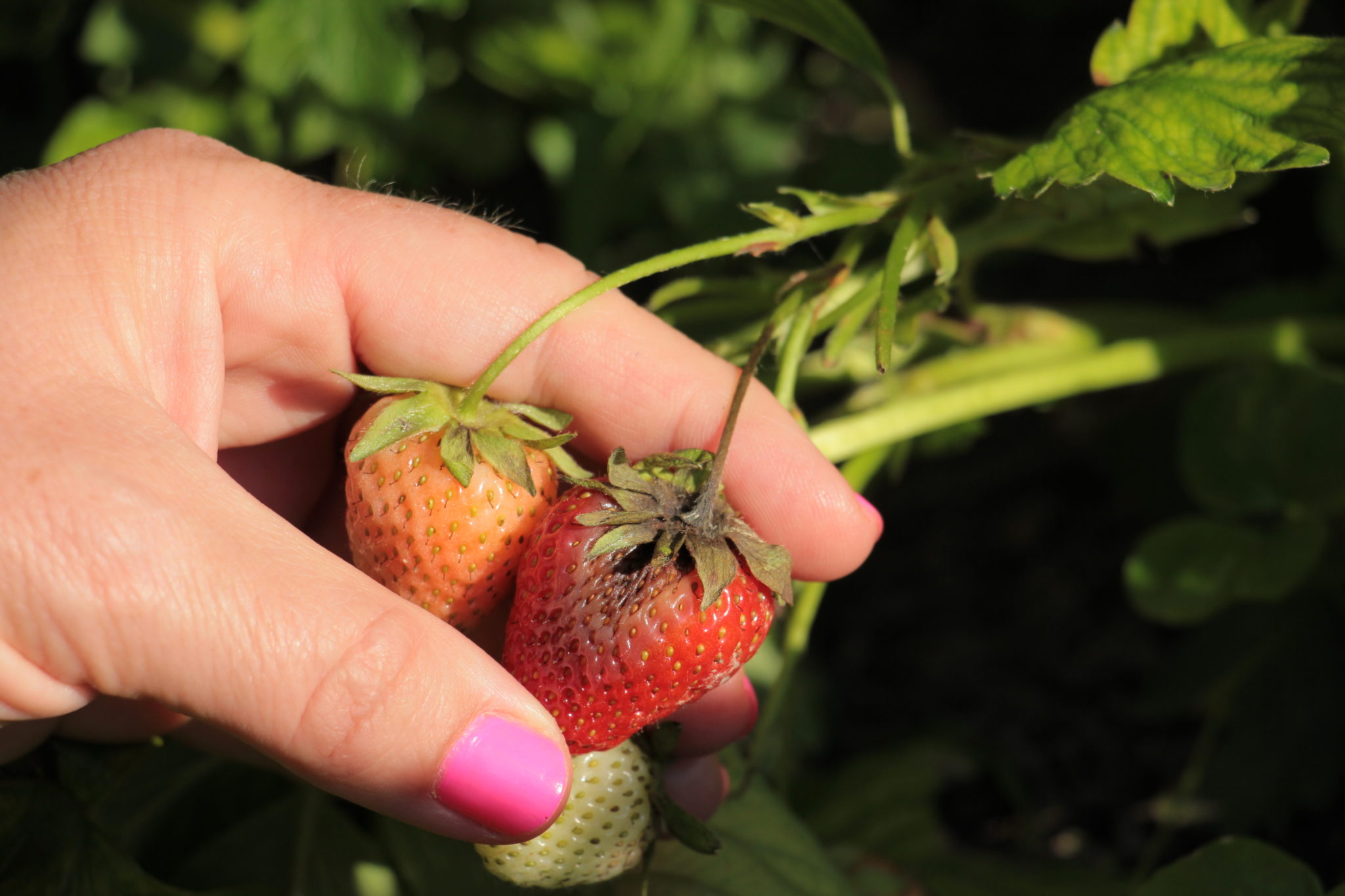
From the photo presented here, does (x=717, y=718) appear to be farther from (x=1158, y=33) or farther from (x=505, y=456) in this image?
(x=1158, y=33)

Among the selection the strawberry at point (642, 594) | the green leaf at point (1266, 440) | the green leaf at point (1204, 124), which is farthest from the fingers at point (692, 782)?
the green leaf at point (1266, 440)

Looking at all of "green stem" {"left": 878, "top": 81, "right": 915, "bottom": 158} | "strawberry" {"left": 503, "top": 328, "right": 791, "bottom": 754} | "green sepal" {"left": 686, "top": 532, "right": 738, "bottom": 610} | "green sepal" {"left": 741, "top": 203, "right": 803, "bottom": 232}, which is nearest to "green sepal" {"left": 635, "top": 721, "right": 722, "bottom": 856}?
"strawberry" {"left": 503, "top": 328, "right": 791, "bottom": 754}

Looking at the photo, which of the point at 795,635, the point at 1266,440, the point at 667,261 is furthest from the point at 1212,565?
the point at 667,261

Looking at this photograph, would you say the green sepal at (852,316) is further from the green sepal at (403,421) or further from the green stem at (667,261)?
the green sepal at (403,421)

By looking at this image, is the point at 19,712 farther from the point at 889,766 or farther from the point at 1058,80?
the point at 1058,80

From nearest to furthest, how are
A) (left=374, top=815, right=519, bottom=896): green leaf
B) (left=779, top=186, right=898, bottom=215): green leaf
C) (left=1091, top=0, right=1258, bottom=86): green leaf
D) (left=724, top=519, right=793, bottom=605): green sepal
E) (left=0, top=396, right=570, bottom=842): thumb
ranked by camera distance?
(left=0, top=396, right=570, bottom=842): thumb
(left=724, top=519, right=793, bottom=605): green sepal
(left=779, top=186, right=898, bottom=215): green leaf
(left=1091, top=0, right=1258, bottom=86): green leaf
(left=374, top=815, right=519, bottom=896): green leaf

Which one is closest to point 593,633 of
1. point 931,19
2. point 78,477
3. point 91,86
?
point 78,477

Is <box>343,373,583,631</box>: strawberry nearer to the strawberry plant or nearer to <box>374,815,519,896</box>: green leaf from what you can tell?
the strawberry plant
